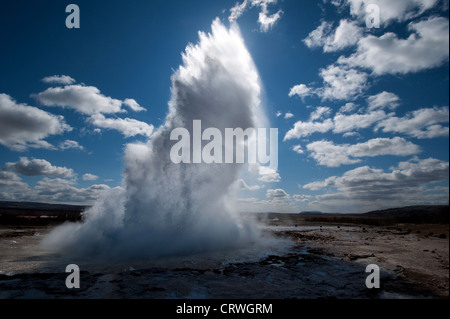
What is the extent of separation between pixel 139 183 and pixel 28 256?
25.2ft

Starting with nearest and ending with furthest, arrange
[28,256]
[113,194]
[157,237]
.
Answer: [28,256] → [157,237] → [113,194]

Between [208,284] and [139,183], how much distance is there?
428 inches

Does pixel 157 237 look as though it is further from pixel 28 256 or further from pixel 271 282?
pixel 271 282

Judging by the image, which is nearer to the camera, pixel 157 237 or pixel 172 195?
pixel 157 237
